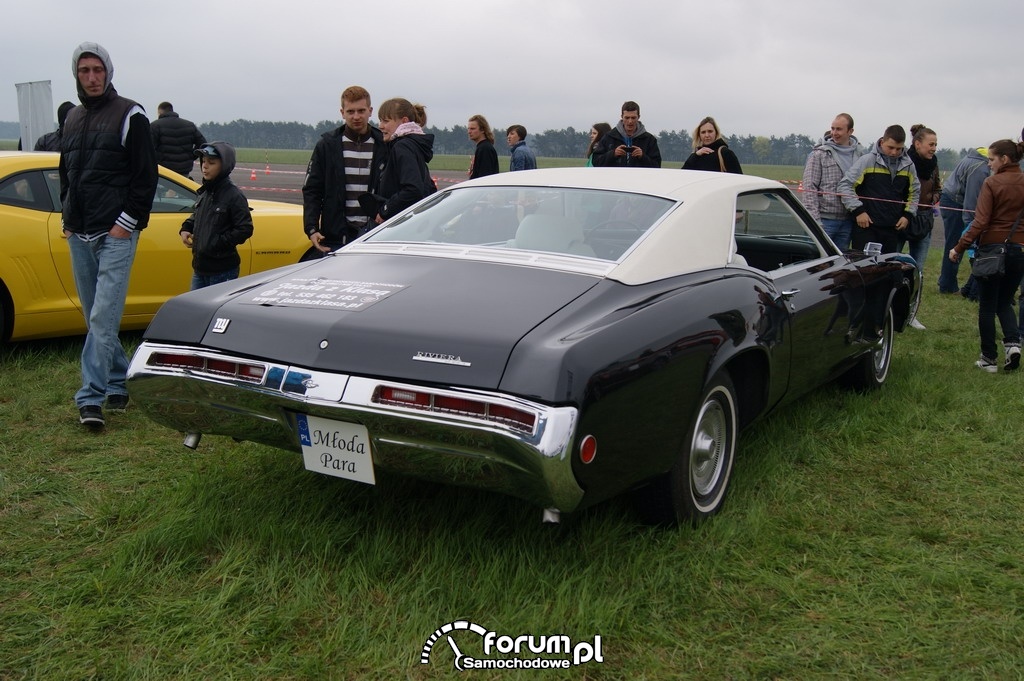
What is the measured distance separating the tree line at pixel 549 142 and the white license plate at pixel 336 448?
64963mm

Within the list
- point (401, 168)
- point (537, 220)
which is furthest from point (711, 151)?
point (537, 220)

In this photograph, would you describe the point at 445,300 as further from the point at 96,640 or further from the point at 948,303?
the point at 948,303

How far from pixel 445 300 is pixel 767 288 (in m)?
1.49

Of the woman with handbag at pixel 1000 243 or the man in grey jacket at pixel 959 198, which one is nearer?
the woman with handbag at pixel 1000 243

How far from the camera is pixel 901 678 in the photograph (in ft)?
8.38

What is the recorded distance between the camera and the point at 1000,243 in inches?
238

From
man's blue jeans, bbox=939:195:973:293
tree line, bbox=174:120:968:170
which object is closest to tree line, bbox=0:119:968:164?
tree line, bbox=174:120:968:170

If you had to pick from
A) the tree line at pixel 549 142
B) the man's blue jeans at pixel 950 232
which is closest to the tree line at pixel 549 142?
A: the tree line at pixel 549 142

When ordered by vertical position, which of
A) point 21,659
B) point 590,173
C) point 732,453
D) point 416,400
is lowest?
point 21,659

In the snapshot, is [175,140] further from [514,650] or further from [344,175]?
[514,650]

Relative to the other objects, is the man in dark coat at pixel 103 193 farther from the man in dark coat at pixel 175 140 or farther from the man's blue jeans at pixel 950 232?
the man's blue jeans at pixel 950 232

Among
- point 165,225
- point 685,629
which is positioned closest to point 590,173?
point 685,629

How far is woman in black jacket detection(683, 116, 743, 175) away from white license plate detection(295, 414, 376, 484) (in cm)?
633

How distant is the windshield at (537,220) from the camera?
11.9 feet
